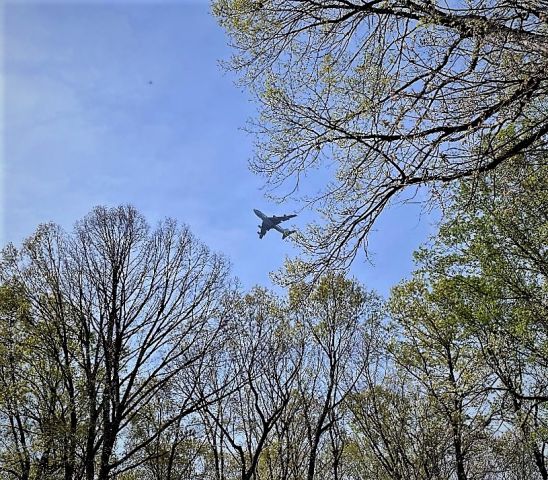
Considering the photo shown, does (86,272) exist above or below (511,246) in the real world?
above

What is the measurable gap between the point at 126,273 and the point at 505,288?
7.37 meters

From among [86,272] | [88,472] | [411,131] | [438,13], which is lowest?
[88,472]

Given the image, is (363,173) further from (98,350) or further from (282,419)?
(282,419)

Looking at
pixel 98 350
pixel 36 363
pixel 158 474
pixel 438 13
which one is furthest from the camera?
pixel 158 474

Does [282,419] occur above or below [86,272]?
below

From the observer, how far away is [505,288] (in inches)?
358

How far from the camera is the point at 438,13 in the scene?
4613 mm

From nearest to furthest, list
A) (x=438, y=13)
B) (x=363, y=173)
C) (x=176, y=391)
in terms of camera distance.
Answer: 1. (x=438, y=13)
2. (x=363, y=173)
3. (x=176, y=391)

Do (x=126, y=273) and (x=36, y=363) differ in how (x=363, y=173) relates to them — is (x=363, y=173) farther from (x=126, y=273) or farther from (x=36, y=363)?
(x=36, y=363)

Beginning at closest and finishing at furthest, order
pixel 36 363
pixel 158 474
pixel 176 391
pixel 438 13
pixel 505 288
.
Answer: pixel 438 13, pixel 505 288, pixel 36 363, pixel 176 391, pixel 158 474

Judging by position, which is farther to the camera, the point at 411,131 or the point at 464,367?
the point at 464,367

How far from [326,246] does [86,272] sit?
6609 mm

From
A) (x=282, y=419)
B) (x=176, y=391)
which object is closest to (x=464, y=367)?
(x=282, y=419)

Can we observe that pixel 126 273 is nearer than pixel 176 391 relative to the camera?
Yes
